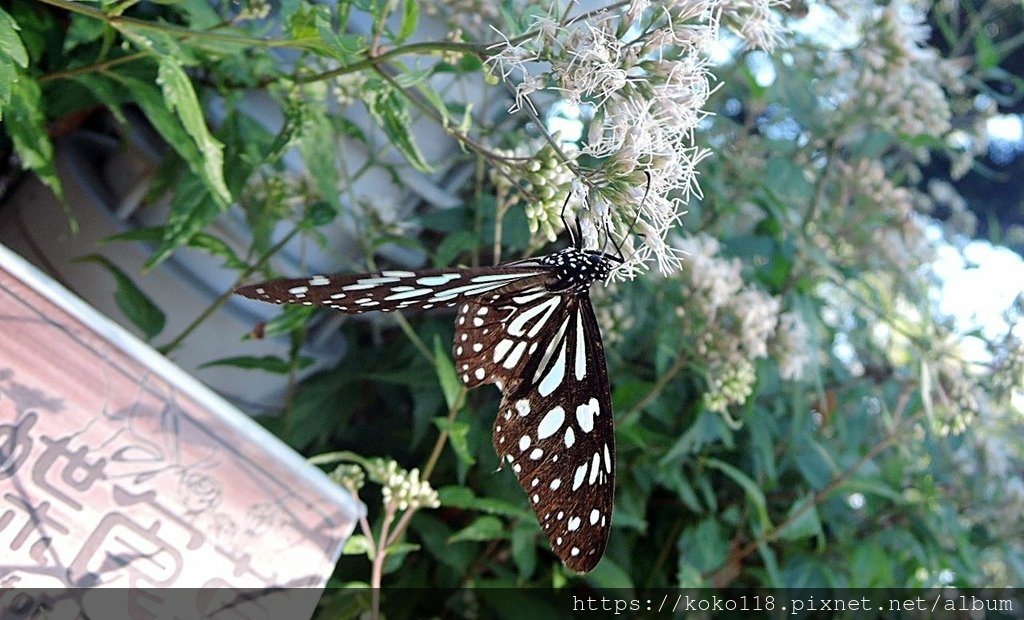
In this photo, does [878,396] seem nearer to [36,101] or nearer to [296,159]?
[296,159]

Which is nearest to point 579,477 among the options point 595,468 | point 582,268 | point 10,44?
point 595,468

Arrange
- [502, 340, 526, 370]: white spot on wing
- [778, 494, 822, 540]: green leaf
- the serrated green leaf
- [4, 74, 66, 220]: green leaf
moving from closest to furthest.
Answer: [502, 340, 526, 370]: white spot on wing
[4, 74, 66, 220]: green leaf
the serrated green leaf
[778, 494, 822, 540]: green leaf

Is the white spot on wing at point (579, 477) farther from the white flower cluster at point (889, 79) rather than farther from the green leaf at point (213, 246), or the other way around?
the white flower cluster at point (889, 79)

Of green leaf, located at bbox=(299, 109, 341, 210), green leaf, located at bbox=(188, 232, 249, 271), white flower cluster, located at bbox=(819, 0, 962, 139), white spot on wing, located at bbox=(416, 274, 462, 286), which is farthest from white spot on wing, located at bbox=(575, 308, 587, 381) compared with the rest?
white flower cluster, located at bbox=(819, 0, 962, 139)

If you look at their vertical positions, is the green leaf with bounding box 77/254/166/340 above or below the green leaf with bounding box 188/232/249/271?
below

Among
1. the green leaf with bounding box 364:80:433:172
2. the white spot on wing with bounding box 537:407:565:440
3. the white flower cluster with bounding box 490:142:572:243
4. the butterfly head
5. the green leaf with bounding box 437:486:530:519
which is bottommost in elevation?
the green leaf with bounding box 437:486:530:519

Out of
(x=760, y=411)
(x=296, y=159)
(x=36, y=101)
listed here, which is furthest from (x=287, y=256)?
(x=760, y=411)

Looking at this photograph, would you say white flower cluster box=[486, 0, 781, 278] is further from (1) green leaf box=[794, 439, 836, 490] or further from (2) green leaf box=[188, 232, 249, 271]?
(1) green leaf box=[794, 439, 836, 490]

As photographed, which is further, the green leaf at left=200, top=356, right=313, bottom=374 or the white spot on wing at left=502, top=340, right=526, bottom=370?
the green leaf at left=200, top=356, right=313, bottom=374

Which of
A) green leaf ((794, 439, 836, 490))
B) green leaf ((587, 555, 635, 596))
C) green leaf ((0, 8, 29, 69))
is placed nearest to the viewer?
green leaf ((0, 8, 29, 69))
